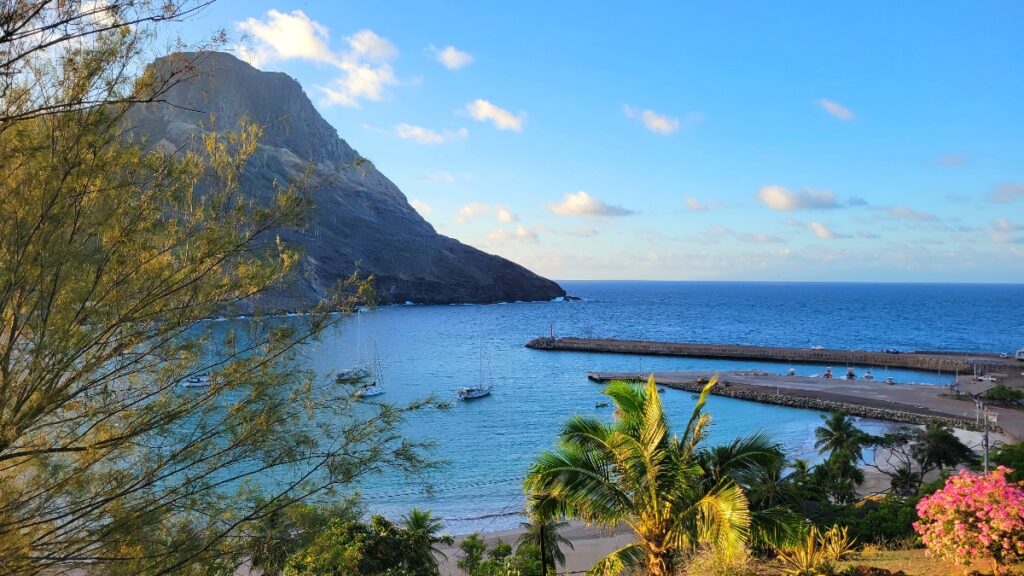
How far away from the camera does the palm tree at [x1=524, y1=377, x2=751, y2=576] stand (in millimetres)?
8641

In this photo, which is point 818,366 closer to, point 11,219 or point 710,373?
point 710,373

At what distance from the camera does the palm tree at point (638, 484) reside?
864cm

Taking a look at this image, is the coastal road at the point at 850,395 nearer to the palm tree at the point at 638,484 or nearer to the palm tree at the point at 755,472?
the palm tree at the point at 755,472

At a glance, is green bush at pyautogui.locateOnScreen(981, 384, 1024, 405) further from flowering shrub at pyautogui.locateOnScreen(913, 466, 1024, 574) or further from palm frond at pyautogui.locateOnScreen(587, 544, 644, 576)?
palm frond at pyautogui.locateOnScreen(587, 544, 644, 576)

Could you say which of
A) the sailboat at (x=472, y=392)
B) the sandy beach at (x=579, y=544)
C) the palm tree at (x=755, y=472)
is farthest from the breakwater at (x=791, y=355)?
the palm tree at (x=755, y=472)

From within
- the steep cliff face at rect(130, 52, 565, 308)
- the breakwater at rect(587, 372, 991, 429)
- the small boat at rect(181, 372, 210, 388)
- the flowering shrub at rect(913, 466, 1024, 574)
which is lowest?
the breakwater at rect(587, 372, 991, 429)

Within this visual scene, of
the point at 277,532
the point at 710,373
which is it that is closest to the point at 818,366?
the point at 710,373

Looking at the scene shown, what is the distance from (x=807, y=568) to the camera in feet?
33.2

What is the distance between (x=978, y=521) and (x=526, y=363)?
66791mm

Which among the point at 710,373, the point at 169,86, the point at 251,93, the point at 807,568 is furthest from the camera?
the point at 251,93

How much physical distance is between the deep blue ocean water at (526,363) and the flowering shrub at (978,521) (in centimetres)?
746

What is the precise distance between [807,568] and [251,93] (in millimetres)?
171582

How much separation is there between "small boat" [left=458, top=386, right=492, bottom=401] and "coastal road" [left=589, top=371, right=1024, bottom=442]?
48.1ft

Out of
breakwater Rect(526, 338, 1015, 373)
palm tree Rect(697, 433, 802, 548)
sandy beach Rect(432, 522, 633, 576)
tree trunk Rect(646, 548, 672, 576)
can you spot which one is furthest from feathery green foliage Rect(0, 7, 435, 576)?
breakwater Rect(526, 338, 1015, 373)
